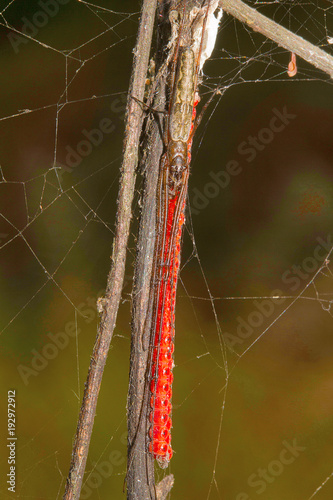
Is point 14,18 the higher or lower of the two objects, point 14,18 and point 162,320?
the higher

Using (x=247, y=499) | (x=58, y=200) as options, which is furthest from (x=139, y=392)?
(x=247, y=499)

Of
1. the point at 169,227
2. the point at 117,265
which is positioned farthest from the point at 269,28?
the point at 117,265

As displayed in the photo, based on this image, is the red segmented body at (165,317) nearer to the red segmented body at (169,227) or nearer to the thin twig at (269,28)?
the red segmented body at (169,227)

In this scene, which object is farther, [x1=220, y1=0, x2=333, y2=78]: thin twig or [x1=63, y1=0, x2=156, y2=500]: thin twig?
[x1=220, y1=0, x2=333, y2=78]: thin twig

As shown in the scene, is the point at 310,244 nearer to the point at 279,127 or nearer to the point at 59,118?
the point at 279,127

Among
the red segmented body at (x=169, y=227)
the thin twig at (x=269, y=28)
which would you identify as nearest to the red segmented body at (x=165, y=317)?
the red segmented body at (x=169, y=227)

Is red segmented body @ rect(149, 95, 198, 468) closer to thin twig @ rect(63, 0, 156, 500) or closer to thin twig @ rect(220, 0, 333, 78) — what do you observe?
thin twig @ rect(63, 0, 156, 500)

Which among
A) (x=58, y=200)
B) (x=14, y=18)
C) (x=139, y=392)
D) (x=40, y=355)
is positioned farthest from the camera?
(x=40, y=355)

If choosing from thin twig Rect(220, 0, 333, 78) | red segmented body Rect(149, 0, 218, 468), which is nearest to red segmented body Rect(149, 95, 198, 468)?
red segmented body Rect(149, 0, 218, 468)

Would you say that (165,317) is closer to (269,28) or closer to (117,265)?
(117,265)
